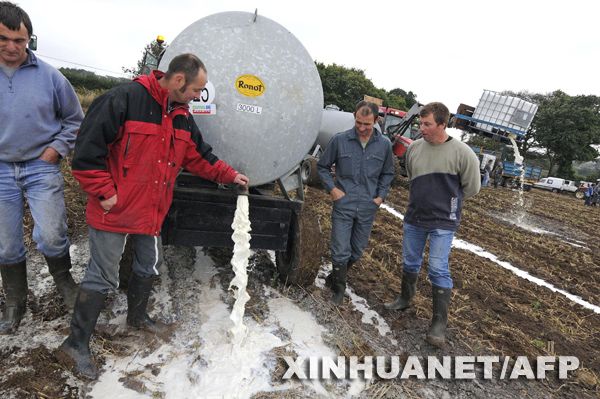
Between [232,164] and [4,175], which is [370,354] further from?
[4,175]

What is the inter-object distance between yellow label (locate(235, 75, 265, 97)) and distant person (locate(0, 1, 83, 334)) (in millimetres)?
1073

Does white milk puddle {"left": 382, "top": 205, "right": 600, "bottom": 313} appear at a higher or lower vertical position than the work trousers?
lower

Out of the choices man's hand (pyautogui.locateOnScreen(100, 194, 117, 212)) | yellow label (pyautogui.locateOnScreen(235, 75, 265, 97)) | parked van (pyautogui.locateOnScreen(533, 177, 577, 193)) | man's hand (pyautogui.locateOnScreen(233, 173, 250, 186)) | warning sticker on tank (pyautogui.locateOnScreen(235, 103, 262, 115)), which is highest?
yellow label (pyautogui.locateOnScreen(235, 75, 265, 97))

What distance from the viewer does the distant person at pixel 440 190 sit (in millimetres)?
3242

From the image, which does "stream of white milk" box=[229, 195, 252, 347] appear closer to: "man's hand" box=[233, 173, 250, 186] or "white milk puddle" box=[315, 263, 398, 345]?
"man's hand" box=[233, 173, 250, 186]

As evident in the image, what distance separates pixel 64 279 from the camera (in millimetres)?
2912

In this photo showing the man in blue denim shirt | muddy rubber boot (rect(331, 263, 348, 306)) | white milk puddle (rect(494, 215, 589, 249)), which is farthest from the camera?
white milk puddle (rect(494, 215, 589, 249))

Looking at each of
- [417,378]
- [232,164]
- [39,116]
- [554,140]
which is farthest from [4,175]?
[554,140]

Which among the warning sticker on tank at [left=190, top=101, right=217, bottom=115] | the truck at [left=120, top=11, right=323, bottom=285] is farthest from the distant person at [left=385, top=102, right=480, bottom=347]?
the warning sticker on tank at [left=190, top=101, right=217, bottom=115]

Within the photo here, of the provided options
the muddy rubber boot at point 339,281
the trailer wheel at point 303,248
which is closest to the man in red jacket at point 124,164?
the trailer wheel at point 303,248

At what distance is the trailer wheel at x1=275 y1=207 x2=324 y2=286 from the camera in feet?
11.2

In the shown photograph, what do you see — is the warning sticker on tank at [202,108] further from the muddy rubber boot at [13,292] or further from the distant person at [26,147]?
the muddy rubber boot at [13,292]

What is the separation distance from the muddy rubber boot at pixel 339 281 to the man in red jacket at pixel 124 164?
5.66 ft

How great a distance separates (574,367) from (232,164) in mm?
3149
